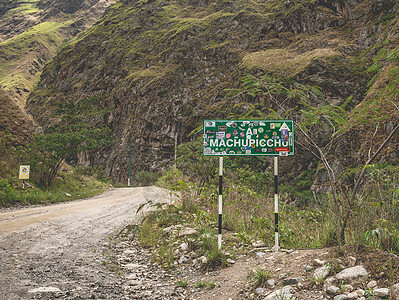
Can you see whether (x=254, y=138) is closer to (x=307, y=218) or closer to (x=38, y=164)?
(x=307, y=218)

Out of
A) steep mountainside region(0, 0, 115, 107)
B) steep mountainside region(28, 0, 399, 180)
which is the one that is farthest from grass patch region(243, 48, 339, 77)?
steep mountainside region(0, 0, 115, 107)

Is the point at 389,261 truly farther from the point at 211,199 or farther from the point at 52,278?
the point at 211,199

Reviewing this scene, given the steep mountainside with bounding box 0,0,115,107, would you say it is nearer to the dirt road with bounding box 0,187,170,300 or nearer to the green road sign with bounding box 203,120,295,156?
the dirt road with bounding box 0,187,170,300

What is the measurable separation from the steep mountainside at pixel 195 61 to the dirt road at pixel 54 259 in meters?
20.6

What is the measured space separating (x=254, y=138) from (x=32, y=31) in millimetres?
172199

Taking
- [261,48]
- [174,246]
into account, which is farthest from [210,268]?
[261,48]

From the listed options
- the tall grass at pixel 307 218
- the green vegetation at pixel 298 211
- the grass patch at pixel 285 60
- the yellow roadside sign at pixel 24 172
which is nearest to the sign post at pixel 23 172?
the yellow roadside sign at pixel 24 172

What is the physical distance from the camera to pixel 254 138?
188 inches

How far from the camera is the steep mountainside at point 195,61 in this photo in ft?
94.6

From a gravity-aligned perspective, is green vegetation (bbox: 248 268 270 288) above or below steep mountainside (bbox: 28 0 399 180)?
below

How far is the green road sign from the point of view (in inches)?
186

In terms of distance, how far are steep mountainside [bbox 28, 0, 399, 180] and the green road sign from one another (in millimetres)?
20389

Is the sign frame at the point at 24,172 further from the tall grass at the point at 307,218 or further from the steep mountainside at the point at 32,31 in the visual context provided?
the steep mountainside at the point at 32,31

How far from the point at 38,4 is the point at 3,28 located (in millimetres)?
41044
